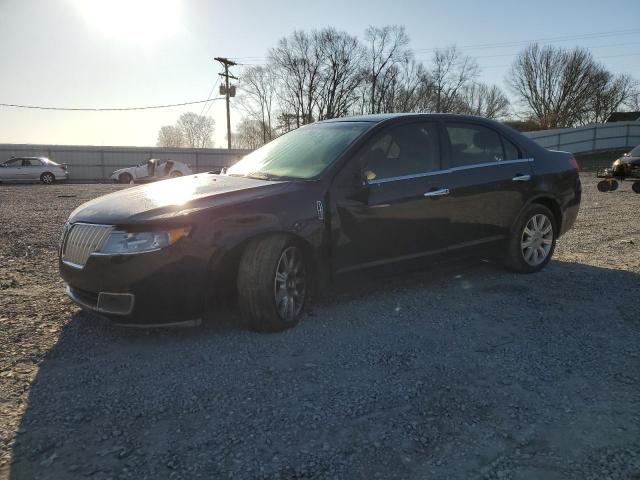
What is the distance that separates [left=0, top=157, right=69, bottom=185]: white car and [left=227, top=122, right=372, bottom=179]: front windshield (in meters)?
26.2

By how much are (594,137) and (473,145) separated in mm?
36921

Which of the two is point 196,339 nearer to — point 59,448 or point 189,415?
point 189,415

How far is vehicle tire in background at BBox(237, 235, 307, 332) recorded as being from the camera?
3.56 metres

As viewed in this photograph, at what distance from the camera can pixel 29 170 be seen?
2680 cm

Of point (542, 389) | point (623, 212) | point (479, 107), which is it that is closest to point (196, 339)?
point (542, 389)

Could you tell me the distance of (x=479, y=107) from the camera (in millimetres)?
71000

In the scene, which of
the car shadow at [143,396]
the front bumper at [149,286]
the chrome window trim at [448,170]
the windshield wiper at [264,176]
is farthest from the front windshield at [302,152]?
the front bumper at [149,286]

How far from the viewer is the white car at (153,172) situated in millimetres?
27344

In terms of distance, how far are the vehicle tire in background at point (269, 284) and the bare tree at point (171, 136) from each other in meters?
76.1

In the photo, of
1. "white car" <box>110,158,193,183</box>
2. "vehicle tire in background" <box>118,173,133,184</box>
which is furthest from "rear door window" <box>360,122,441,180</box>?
"vehicle tire in background" <box>118,173,133,184</box>

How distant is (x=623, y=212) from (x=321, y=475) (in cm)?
1026

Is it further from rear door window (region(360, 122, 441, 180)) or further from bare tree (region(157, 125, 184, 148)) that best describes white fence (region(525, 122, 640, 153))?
bare tree (region(157, 125, 184, 148))

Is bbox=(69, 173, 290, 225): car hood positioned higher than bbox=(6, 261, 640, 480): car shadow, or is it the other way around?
bbox=(69, 173, 290, 225): car hood

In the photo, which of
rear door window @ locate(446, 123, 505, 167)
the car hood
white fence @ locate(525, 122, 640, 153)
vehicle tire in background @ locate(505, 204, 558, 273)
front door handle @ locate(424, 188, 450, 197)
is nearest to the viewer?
the car hood
